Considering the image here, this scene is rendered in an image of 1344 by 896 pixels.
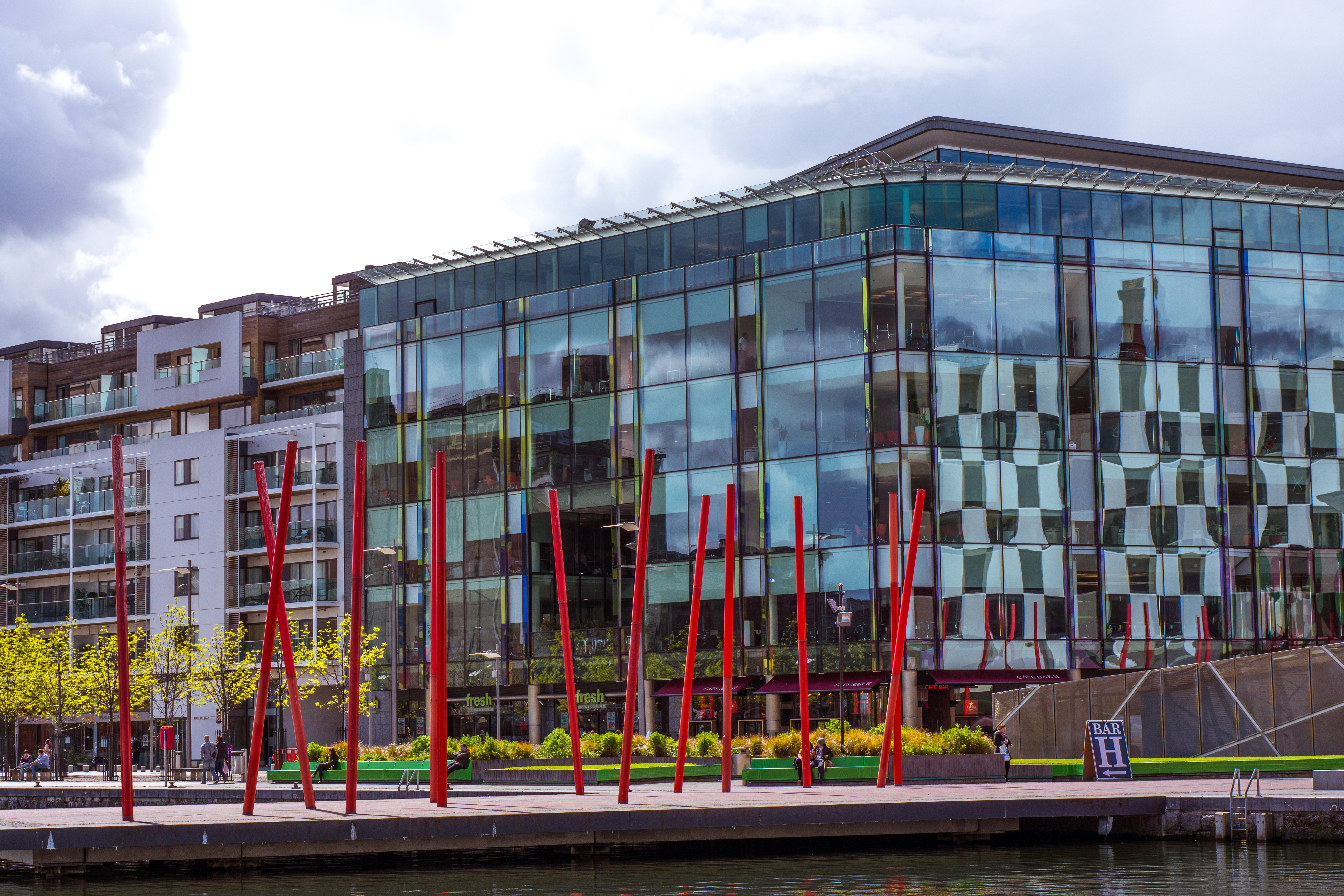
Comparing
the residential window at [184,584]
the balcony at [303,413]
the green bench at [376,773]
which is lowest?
the green bench at [376,773]

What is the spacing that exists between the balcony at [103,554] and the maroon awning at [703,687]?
3767cm

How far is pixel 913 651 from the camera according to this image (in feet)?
190

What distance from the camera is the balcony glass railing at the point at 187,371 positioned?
89750 millimetres

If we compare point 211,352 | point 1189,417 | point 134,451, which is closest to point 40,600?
point 134,451

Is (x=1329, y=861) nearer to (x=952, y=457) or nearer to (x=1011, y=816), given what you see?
(x=1011, y=816)

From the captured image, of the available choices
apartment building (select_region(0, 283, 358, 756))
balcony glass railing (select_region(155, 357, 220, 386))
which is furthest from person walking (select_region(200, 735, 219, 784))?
balcony glass railing (select_region(155, 357, 220, 386))

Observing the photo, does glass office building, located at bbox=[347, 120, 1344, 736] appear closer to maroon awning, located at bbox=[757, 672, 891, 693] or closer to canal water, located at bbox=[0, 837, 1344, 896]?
maroon awning, located at bbox=[757, 672, 891, 693]

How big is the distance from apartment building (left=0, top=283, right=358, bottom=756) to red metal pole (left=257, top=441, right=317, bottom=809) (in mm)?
49037

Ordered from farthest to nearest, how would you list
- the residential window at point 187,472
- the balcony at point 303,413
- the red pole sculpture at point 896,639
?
the residential window at point 187,472
the balcony at point 303,413
the red pole sculpture at point 896,639

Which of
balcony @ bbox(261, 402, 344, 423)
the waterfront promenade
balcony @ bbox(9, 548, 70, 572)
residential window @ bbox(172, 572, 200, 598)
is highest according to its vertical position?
balcony @ bbox(261, 402, 344, 423)

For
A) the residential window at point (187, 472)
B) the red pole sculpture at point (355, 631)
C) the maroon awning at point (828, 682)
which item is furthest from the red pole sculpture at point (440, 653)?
the residential window at point (187, 472)

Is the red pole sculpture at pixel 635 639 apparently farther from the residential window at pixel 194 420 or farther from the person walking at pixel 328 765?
the residential window at pixel 194 420

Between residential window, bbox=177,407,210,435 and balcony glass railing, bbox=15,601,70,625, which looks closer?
residential window, bbox=177,407,210,435

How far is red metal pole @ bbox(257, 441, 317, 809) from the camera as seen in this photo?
27.6 m
